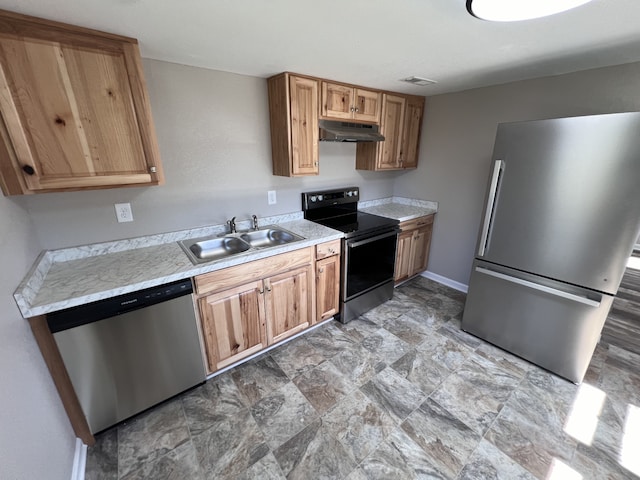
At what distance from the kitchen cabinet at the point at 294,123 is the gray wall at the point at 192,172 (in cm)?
11

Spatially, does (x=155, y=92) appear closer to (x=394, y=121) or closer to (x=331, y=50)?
(x=331, y=50)

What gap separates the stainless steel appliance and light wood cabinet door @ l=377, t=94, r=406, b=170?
509 mm

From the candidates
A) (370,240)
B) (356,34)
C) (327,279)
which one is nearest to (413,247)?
(370,240)

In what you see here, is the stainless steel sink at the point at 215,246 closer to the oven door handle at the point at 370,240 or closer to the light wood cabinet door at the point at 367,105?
the oven door handle at the point at 370,240

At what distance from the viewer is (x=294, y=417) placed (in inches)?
67.0

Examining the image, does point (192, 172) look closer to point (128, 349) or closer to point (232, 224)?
point (232, 224)

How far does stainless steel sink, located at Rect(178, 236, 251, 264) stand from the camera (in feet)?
6.83

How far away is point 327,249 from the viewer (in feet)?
7.64

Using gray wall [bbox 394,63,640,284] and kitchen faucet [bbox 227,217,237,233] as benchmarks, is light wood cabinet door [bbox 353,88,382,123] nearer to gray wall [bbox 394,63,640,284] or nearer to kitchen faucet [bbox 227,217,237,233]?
gray wall [bbox 394,63,640,284]

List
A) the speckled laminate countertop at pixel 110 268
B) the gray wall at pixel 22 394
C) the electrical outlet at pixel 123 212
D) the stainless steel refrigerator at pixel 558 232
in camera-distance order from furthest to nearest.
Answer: the electrical outlet at pixel 123 212
the stainless steel refrigerator at pixel 558 232
the speckled laminate countertop at pixel 110 268
the gray wall at pixel 22 394

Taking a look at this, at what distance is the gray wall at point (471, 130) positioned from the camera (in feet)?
6.57

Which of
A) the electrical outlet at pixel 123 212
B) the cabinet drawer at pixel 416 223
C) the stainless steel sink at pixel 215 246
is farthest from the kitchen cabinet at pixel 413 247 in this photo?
the electrical outlet at pixel 123 212

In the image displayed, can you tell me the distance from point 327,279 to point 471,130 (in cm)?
224

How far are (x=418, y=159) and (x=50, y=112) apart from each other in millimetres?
3351
